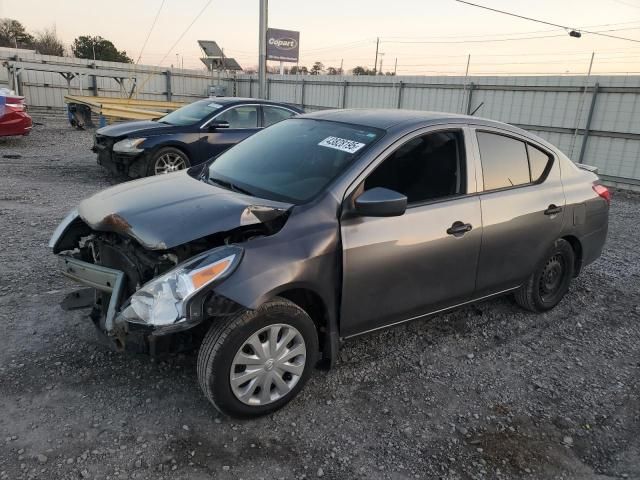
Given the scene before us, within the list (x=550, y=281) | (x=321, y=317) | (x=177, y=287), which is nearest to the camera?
(x=177, y=287)

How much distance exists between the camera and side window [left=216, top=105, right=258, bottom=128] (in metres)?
Result: 8.75

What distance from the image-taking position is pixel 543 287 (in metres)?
4.42

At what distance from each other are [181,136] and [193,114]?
0.68 meters

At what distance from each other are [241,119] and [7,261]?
4931 mm

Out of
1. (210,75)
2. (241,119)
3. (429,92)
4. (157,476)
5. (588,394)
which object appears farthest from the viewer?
(210,75)

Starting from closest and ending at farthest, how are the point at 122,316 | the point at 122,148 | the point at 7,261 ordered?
the point at 122,316
the point at 7,261
the point at 122,148

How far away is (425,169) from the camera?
3391mm

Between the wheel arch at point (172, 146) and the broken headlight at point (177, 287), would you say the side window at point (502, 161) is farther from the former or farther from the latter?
the wheel arch at point (172, 146)

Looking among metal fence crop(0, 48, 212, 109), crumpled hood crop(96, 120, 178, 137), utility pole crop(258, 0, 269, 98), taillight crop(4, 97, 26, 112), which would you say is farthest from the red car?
metal fence crop(0, 48, 212, 109)

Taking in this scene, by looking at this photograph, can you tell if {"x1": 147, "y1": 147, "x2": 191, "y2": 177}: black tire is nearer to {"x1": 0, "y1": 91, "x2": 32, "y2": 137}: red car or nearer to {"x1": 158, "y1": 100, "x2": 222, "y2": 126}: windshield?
{"x1": 158, "y1": 100, "x2": 222, "y2": 126}: windshield

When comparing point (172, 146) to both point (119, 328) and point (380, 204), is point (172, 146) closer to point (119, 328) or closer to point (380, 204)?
point (119, 328)

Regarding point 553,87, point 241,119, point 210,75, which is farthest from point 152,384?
point 210,75

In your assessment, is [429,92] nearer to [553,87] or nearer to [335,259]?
[553,87]

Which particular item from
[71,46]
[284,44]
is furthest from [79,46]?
[284,44]
